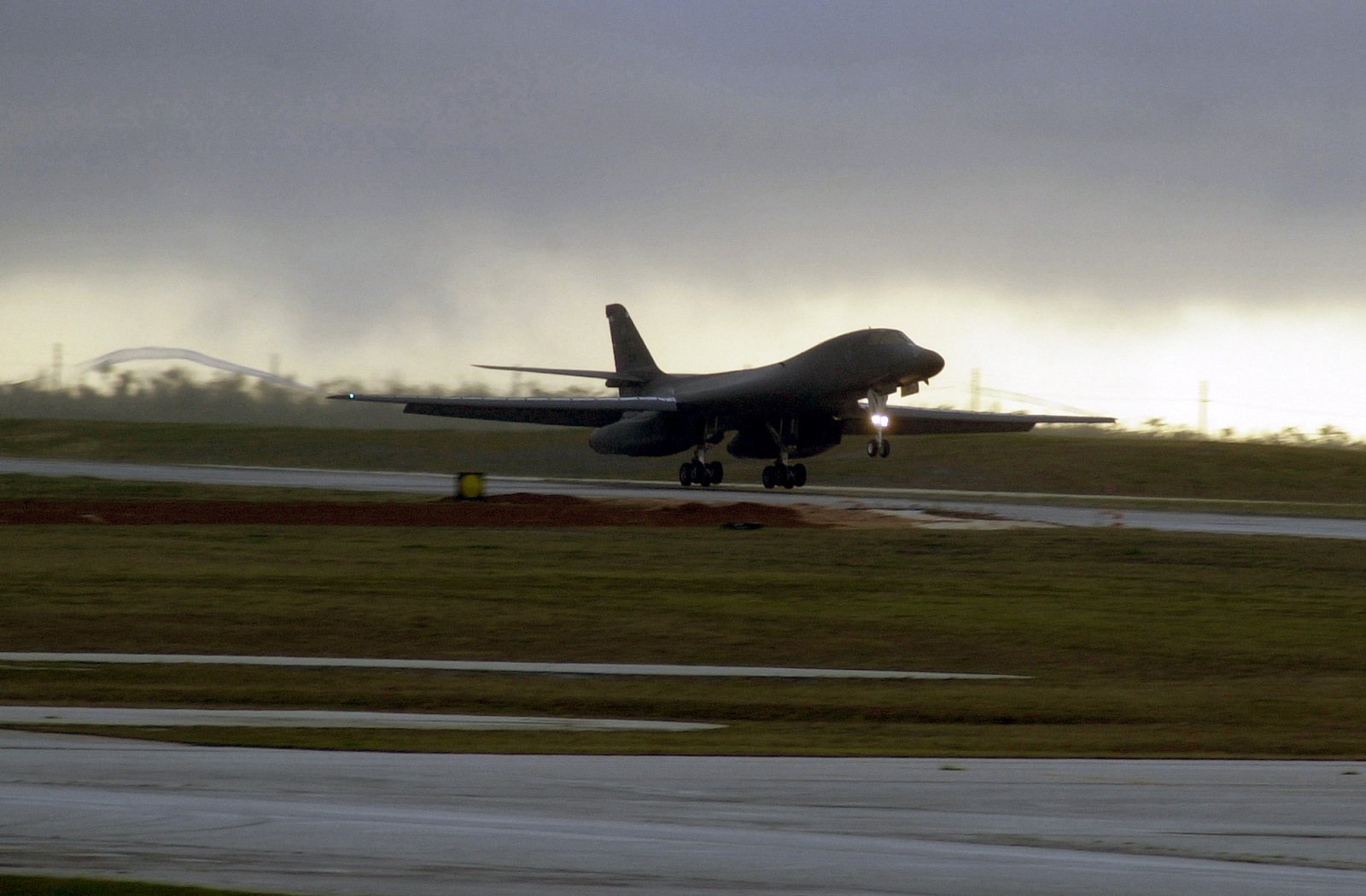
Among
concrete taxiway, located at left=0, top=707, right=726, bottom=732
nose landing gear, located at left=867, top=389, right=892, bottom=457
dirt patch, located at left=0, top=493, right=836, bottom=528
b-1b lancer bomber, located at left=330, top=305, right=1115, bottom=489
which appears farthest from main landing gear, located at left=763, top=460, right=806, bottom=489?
concrete taxiway, located at left=0, top=707, right=726, bottom=732

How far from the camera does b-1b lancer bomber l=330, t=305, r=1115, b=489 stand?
38.7m

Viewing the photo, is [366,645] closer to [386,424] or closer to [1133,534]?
[1133,534]

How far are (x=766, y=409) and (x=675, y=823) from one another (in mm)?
34259

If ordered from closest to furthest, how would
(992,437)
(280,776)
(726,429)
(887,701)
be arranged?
(280,776), (887,701), (726,429), (992,437)

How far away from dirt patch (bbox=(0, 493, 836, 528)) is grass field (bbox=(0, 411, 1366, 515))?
20.5m

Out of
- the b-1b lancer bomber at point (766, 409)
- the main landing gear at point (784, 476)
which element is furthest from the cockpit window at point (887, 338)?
the main landing gear at point (784, 476)

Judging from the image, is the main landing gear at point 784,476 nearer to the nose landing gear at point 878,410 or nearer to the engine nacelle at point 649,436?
the engine nacelle at point 649,436

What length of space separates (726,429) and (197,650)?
2873 centimetres

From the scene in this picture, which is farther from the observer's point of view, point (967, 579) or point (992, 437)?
point (992, 437)

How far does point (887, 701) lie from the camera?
42.1 feet

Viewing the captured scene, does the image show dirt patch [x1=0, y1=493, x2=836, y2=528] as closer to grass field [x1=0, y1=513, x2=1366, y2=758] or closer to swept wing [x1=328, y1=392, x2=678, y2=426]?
grass field [x1=0, y1=513, x2=1366, y2=758]

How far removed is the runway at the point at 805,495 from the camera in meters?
31.0

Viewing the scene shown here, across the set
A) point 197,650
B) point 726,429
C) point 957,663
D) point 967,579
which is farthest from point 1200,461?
point 197,650

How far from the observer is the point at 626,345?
165 feet
